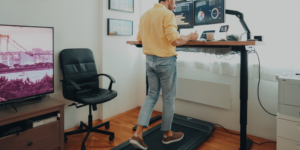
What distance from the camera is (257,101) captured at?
8.02ft

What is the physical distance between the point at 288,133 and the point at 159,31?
1.41 m

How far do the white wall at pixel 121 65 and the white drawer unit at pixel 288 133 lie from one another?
83.4 inches

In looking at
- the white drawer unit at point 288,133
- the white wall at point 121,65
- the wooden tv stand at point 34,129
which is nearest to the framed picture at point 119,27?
the white wall at point 121,65

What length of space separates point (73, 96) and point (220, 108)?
179 cm

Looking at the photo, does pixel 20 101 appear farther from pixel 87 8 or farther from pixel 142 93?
pixel 142 93

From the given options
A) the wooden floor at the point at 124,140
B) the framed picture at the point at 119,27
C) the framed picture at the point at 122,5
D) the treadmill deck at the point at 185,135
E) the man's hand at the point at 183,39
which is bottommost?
the wooden floor at the point at 124,140

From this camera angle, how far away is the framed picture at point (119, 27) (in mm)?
2938

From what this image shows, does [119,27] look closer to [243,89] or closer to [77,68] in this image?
[77,68]

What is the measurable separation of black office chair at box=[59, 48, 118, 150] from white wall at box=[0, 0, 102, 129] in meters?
0.15

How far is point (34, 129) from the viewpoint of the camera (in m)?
1.87

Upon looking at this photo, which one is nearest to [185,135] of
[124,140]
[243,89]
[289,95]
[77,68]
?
[124,140]

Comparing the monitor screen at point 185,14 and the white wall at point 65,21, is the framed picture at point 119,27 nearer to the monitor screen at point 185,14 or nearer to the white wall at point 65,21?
the white wall at point 65,21

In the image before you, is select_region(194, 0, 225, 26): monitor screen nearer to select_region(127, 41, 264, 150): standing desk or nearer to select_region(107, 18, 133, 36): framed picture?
select_region(127, 41, 264, 150): standing desk

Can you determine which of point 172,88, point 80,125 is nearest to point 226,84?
point 172,88
